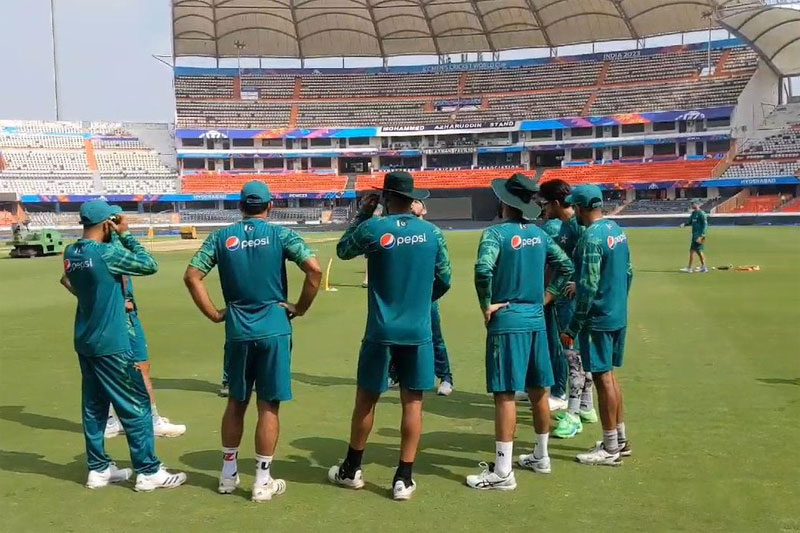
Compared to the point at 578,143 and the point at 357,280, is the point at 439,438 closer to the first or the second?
the point at 357,280

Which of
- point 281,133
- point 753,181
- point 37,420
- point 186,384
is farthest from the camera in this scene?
point 281,133

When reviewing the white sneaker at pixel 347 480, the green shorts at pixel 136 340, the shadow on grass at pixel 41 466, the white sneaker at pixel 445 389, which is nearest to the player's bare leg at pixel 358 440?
the white sneaker at pixel 347 480

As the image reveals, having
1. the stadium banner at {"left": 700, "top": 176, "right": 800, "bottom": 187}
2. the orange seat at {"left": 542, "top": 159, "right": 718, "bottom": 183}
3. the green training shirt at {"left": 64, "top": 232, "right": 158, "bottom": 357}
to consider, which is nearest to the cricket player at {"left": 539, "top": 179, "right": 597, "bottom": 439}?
the green training shirt at {"left": 64, "top": 232, "right": 158, "bottom": 357}

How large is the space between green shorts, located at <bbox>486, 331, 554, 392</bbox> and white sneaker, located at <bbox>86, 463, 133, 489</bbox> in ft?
8.81

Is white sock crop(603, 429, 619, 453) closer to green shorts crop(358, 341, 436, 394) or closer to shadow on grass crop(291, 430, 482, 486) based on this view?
shadow on grass crop(291, 430, 482, 486)

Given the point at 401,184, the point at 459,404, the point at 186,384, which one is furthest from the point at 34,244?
the point at 401,184

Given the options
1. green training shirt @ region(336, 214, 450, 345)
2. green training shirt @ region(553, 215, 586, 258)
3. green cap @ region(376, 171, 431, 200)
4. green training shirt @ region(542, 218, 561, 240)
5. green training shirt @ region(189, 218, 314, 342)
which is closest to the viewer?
green training shirt @ region(189, 218, 314, 342)

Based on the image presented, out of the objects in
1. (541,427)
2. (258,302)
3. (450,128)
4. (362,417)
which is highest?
(450,128)

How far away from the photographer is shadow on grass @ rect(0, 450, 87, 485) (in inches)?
207

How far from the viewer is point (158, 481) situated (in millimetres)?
4957

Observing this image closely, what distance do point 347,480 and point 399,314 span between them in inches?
47.9

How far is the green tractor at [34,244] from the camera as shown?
101ft

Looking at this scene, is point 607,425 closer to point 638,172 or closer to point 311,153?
point 638,172

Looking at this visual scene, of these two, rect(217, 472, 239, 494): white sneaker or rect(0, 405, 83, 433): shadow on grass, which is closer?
rect(217, 472, 239, 494): white sneaker
